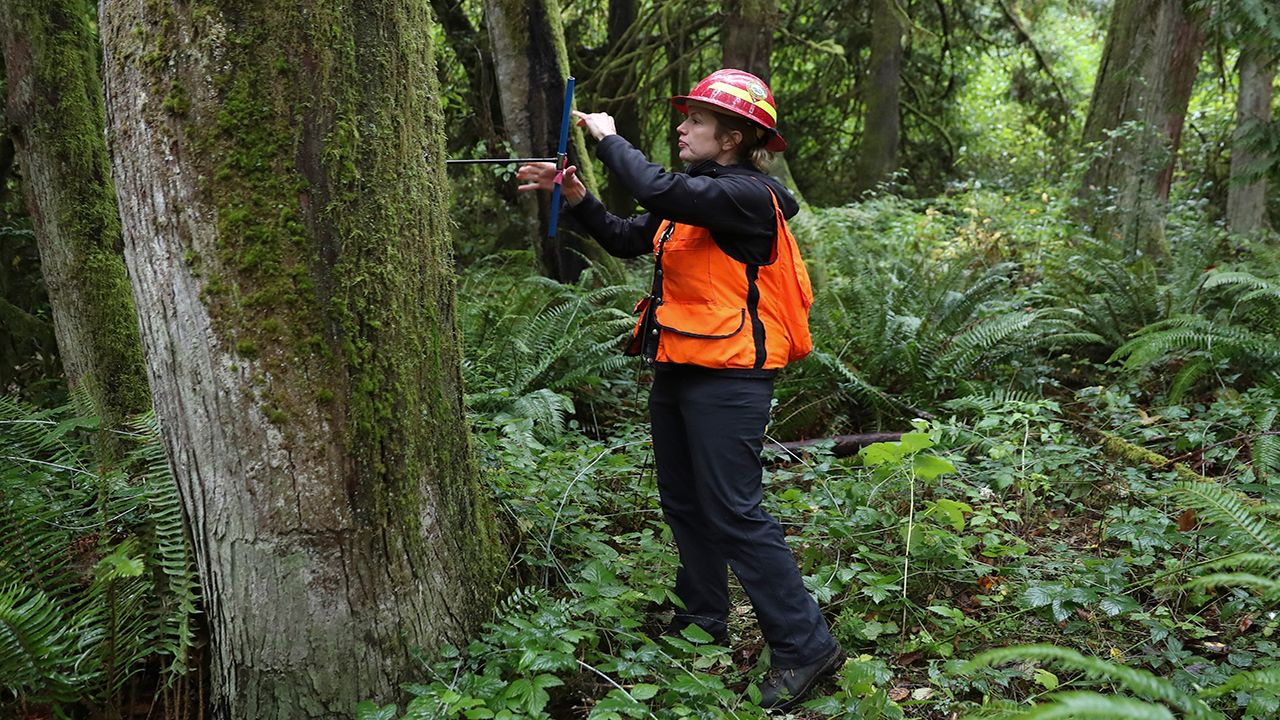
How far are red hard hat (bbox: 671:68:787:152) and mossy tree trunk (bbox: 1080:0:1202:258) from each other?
5.69 meters

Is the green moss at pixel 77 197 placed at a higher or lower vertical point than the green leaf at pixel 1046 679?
higher

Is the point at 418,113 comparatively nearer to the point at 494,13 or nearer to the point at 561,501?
the point at 561,501

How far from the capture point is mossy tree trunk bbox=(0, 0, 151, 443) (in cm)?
412

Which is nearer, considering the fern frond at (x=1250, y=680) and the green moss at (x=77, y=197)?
the fern frond at (x=1250, y=680)

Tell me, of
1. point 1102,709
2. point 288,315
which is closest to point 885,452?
point 1102,709

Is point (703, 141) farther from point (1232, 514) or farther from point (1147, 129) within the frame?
point (1147, 129)

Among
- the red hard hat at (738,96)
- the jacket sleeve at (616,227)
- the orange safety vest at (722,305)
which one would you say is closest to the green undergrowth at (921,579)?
the orange safety vest at (722,305)

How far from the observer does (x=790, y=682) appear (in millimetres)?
2873

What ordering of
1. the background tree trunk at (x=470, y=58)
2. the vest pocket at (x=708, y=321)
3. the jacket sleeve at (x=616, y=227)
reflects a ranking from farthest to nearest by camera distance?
the background tree trunk at (x=470, y=58)
the jacket sleeve at (x=616, y=227)
the vest pocket at (x=708, y=321)

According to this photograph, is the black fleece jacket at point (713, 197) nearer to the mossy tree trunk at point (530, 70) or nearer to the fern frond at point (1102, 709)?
the fern frond at point (1102, 709)

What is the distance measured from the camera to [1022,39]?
13188 mm

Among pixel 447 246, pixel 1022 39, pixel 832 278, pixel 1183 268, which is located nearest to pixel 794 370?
pixel 832 278

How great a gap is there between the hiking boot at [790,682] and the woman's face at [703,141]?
5.68 feet

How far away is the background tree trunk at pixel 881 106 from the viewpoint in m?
12.2
